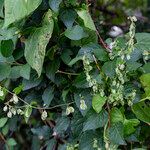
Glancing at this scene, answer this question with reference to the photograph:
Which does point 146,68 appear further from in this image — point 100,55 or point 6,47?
point 6,47

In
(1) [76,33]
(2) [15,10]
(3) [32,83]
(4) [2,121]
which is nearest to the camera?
(2) [15,10]

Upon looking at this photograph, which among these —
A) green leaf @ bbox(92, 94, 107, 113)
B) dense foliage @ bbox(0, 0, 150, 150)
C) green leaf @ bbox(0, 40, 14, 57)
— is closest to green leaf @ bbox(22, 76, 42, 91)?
dense foliage @ bbox(0, 0, 150, 150)

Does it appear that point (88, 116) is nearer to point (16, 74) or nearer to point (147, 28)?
point (16, 74)

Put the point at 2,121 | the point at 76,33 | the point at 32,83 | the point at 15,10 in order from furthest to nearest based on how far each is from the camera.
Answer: the point at 2,121, the point at 32,83, the point at 76,33, the point at 15,10

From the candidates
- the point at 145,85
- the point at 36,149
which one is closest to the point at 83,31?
the point at 145,85

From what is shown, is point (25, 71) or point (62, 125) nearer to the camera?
point (25, 71)

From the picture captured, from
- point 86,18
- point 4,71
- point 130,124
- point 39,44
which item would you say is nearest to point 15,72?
point 4,71
